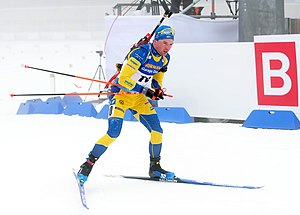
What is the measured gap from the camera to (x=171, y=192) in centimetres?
444

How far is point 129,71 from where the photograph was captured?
179 inches

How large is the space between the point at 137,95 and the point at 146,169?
973 millimetres

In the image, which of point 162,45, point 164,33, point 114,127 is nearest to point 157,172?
point 114,127

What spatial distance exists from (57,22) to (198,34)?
7.97 metres

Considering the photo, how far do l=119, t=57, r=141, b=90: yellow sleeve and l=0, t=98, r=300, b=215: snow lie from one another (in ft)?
3.01

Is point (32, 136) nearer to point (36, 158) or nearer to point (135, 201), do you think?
point (36, 158)

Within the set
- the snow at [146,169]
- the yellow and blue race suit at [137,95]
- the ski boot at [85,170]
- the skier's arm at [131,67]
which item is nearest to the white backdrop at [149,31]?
the snow at [146,169]

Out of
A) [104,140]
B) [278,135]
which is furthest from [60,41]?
[104,140]

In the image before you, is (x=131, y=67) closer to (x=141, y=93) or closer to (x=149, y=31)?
(x=141, y=93)

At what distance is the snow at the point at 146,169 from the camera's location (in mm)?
4031

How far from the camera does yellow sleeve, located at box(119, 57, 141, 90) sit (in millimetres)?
4516

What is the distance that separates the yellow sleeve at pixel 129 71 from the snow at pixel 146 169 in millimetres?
917

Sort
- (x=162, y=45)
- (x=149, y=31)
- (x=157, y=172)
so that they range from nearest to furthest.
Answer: (x=162, y=45) < (x=157, y=172) < (x=149, y=31)

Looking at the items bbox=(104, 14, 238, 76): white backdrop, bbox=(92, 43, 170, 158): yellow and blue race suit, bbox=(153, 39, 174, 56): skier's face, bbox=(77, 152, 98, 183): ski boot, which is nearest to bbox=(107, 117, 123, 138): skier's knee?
bbox=(92, 43, 170, 158): yellow and blue race suit
